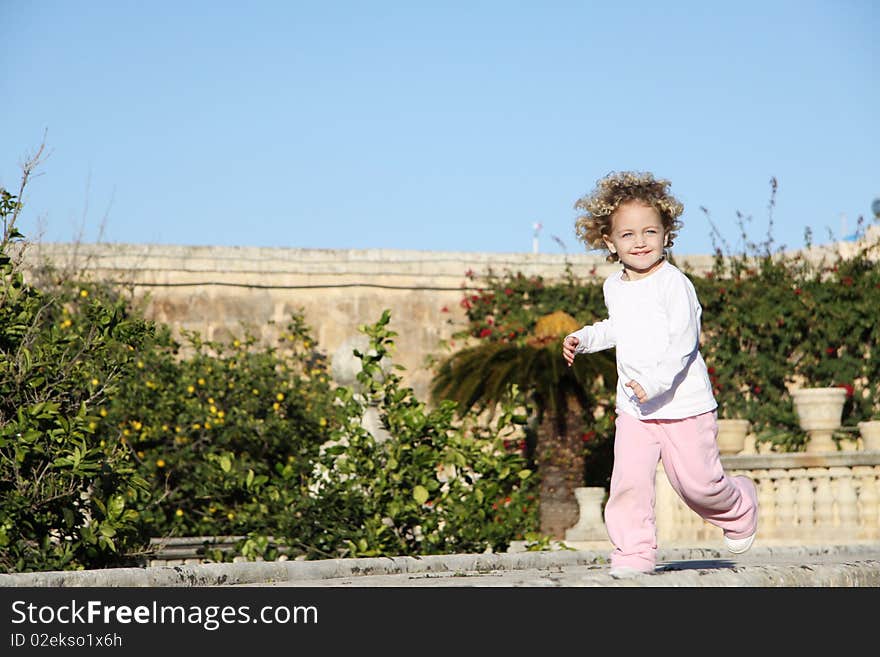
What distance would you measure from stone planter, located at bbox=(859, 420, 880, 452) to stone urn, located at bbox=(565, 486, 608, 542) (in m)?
2.74

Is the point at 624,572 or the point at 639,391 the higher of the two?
the point at 639,391

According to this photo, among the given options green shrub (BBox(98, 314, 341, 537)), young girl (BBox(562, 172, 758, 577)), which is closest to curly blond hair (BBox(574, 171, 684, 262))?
young girl (BBox(562, 172, 758, 577))

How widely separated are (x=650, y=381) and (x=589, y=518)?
873cm

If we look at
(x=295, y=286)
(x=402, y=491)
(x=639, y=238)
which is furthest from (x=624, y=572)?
(x=295, y=286)

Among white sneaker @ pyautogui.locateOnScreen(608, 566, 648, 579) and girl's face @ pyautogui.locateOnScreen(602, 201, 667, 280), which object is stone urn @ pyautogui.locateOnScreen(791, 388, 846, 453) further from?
white sneaker @ pyautogui.locateOnScreen(608, 566, 648, 579)

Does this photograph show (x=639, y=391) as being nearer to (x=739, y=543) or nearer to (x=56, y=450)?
(x=739, y=543)

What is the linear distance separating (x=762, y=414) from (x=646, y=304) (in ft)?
35.8

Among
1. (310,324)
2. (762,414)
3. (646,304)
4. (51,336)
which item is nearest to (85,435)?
(51,336)

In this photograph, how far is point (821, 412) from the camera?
37.8 ft

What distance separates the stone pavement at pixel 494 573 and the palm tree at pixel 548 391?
18.3 feet

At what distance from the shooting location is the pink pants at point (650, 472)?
4.66m

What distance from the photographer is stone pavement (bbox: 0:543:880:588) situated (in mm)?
4012
